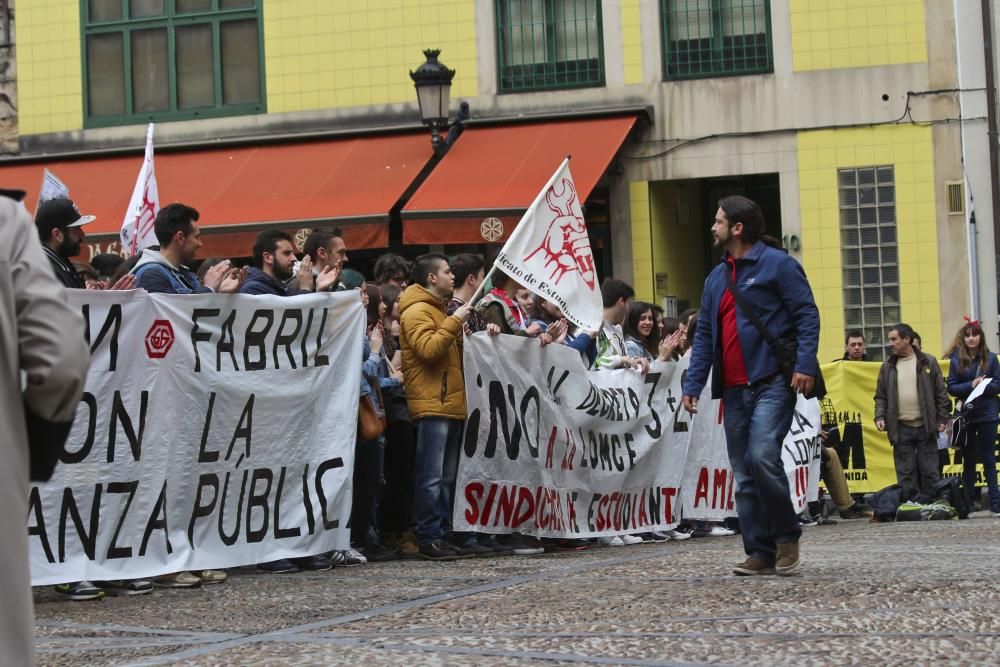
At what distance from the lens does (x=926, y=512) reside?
1639 centimetres

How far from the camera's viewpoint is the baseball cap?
8.78m

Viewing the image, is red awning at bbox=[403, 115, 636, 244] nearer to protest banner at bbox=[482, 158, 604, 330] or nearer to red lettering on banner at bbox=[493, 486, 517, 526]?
protest banner at bbox=[482, 158, 604, 330]

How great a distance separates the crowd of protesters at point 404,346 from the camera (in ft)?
29.8

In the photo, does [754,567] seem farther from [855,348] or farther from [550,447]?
[855,348]

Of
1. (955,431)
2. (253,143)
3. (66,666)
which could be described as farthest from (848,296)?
(66,666)

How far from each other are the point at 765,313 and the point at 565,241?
9.29 ft

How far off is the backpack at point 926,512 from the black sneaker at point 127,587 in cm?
927

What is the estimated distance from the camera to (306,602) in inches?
319

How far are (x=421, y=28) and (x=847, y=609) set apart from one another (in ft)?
54.2

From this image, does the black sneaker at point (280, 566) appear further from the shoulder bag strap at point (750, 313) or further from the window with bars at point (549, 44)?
the window with bars at point (549, 44)

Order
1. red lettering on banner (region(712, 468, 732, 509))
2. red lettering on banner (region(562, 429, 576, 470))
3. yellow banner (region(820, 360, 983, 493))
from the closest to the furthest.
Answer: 1. red lettering on banner (region(562, 429, 576, 470))
2. red lettering on banner (region(712, 468, 732, 509))
3. yellow banner (region(820, 360, 983, 493))

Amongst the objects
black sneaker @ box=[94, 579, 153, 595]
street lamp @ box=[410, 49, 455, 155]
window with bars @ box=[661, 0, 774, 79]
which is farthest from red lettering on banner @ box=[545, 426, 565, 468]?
window with bars @ box=[661, 0, 774, 79]

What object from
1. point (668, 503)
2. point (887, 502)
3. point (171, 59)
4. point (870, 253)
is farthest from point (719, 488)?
point (171, 59)

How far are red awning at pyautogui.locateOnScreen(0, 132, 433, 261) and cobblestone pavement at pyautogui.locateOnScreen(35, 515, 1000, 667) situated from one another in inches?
447
